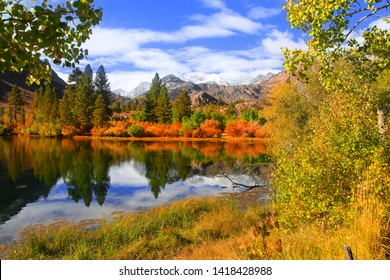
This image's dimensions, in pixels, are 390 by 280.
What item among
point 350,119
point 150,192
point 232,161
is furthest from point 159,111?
point 350,119

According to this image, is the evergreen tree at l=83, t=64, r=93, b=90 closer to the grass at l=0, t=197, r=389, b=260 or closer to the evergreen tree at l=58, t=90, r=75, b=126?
the evergreen tree at l=58, t=90, r=75, b=126

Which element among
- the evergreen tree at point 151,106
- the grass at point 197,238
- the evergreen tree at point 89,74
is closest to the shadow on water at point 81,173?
the grass at point 197,238

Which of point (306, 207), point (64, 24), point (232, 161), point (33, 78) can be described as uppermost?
point (64, 24)

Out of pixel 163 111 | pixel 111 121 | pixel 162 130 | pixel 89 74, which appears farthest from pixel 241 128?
pixel 89 74

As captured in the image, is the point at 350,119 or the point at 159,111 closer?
the point at 350,119

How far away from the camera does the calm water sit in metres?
17.9

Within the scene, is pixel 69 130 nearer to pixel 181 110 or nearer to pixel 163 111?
pixel 163 111

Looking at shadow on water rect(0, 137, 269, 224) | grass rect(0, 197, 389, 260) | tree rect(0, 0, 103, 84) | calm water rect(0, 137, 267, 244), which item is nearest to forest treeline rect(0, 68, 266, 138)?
shadow on water rect(0, 137, 269, 224)

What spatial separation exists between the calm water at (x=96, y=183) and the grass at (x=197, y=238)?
106 inches

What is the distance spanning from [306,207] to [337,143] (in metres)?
1.78

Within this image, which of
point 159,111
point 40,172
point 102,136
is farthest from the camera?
point 159,111

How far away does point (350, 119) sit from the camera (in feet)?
28.1

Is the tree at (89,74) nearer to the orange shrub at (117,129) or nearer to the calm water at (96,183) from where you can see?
the orange shrub at (117,129)

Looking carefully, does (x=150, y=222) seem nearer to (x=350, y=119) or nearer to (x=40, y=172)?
(x=350, y=119)
